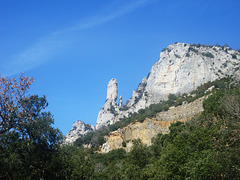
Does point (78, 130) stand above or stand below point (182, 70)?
below

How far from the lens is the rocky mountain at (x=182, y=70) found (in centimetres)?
12912

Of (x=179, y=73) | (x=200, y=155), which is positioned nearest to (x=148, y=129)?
(x=200, y=155)

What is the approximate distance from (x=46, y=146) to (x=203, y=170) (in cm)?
1463

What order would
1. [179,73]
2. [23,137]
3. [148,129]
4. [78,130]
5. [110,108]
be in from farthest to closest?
[110,108] → [78,130] → [179,73] → [148,129] → [23,137]

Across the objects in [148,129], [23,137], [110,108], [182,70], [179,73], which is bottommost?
[23,137]

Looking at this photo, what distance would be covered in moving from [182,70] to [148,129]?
6235 cm

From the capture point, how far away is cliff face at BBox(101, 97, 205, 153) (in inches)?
3275

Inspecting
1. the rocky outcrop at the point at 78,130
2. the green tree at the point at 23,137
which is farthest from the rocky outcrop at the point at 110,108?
the green tree at the point at 23,137

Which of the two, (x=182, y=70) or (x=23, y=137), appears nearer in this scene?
(x=23, y=137)

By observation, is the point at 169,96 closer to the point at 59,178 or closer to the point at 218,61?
the point at 218,61

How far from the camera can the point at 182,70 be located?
139 metres

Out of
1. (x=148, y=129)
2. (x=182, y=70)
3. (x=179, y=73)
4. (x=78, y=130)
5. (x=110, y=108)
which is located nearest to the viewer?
(x=148, y=129)

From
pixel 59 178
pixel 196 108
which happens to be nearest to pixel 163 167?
pixel 59 178

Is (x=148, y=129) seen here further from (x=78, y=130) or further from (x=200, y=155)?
(x=78, y=130)
